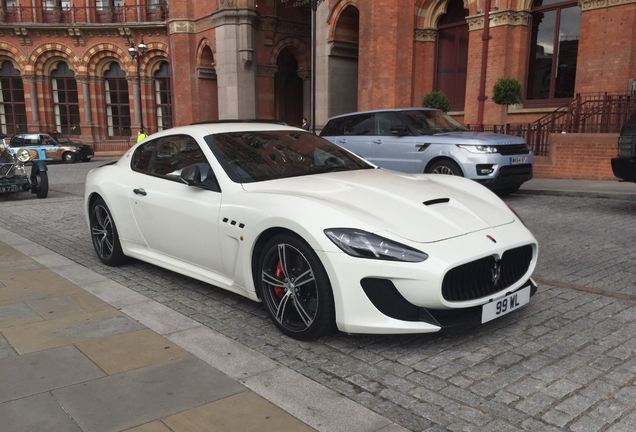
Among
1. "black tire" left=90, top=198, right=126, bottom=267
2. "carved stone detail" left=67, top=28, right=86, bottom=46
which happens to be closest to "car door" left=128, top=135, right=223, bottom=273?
"black tire" left=90, top=198, right=126, bottom=267

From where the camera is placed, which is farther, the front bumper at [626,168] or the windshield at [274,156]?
the front bumper at [626,168]

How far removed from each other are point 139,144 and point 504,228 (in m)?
3.84

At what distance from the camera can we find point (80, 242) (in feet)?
23.9

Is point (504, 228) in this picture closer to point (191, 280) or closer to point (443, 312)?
point (443, 312)

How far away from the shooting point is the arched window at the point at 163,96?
37.2 m

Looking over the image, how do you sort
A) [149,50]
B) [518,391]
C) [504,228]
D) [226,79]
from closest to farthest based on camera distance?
[518,391] → [504,228] → [226,79] → [149,50]

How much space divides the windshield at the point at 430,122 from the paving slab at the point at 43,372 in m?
8.39

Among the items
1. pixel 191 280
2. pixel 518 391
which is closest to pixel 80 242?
pixel 191 280

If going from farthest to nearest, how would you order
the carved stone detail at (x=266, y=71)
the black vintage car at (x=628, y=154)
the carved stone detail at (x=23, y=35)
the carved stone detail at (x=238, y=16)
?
the carved stone detail at (x=23, y=35) < the carved stone detail at (x=266, y=71) < the carved stone detail at (x=238, y=16) < the black vintage car at (x=628, y=154)

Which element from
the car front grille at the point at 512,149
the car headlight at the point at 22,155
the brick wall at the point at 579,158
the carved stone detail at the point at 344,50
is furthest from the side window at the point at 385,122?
the carved stone detail at the point at 344,50

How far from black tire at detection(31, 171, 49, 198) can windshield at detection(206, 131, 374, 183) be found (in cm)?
901

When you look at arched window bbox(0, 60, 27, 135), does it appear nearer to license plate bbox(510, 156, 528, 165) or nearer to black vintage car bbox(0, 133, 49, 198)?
black vintage car bbox(0, 133, 49, 198)

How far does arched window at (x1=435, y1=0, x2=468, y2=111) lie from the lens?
2000 centimetres

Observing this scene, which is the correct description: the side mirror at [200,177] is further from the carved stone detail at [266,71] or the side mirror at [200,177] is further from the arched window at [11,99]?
the arched window at [11,99]
